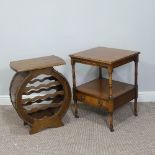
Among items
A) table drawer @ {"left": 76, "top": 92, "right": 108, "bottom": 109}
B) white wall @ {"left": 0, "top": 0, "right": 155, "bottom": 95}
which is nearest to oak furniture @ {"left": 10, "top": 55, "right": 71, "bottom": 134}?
table drawer @ {"left": 76, "top": 92, "right": 108, "bottom": 109}

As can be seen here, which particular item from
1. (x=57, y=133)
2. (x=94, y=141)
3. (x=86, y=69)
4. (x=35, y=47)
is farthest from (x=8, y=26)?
(x=94, y=141)

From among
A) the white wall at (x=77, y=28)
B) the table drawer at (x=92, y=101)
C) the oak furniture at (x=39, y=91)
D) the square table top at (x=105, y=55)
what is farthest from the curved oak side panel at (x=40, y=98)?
the white wall at (x=77, y=28)

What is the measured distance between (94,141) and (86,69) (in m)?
0.84

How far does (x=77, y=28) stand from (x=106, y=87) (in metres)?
0.62

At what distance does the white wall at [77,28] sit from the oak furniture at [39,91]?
0.41 metres

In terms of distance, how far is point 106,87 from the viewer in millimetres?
2482

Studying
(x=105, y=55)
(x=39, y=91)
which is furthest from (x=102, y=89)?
(x=39, y=91)

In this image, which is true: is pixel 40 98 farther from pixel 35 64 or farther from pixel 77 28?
pixel 77 28

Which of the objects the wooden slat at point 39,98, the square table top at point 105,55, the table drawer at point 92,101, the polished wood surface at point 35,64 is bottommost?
the table drawer at point 92,101

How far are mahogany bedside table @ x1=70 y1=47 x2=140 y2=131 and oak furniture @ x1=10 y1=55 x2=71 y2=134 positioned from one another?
145 millimetres

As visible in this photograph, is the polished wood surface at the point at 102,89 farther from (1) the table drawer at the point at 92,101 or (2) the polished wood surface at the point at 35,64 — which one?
(2) the polished wood surface at the point at 35,64

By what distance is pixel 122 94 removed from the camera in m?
2.32

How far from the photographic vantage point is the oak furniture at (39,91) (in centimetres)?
220

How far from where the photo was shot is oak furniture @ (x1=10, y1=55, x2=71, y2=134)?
220 cm
